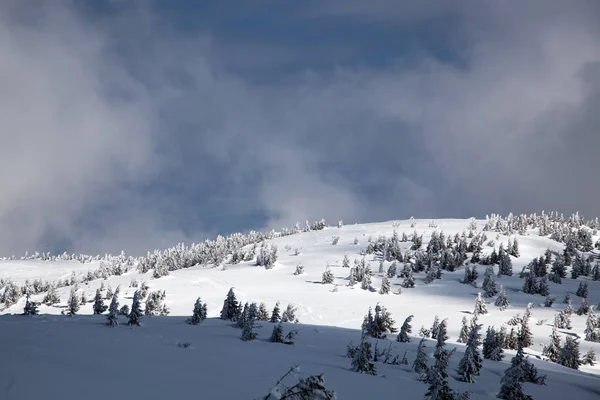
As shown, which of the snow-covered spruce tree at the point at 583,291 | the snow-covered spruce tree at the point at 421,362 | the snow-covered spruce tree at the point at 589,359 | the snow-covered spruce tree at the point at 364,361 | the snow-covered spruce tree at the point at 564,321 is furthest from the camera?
the snow-covered spruce tree at the point at 583,291

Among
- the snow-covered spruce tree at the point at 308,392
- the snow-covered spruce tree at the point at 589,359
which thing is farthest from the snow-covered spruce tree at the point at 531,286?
the snow-covered spruce tree at the point at 308,392

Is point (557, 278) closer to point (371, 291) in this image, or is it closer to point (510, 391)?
point (371, 291)

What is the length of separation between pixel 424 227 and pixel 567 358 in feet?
448

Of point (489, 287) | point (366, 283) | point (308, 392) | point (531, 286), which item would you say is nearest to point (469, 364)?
point (308, 392)

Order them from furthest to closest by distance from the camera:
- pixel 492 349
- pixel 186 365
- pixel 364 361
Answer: pixel 492 349
pixel 364 361
pixel 186 365

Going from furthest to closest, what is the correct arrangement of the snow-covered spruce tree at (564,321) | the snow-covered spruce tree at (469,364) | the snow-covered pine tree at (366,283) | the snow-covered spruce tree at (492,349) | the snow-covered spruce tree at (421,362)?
the snow-covered pine tree at (366,283), the snow-covered spruce tree at (564,321), the snow-covered spruce tree at (492,349), the snow-covered spruce tree at (421,362), the snow-covered spruce tree at (469,364)

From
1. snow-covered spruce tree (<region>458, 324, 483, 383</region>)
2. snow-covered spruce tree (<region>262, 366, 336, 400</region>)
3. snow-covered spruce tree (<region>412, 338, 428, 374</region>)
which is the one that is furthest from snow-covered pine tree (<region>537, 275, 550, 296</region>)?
snow-covered spruce tree (<region>262, 366, 336, 400</region>)

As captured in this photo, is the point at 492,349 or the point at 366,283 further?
the point at 366,283

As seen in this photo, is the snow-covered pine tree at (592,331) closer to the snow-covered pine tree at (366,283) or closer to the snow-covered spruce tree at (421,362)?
the snow-covered spruce tree at (421,362)

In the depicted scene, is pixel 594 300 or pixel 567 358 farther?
pixel 594 300

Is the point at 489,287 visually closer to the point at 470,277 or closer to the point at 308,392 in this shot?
the point at 470,277

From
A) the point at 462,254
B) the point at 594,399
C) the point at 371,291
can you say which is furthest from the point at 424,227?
the point at 594,399

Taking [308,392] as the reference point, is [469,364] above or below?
below

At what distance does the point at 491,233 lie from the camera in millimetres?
145000
